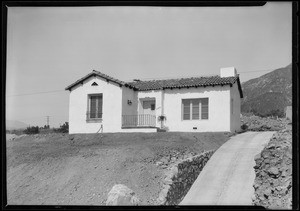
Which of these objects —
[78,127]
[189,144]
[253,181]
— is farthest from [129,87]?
[253,181]

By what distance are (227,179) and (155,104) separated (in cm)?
1134

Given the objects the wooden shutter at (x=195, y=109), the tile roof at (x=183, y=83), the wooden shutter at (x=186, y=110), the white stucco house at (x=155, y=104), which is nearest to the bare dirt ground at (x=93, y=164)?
the white stucco house at (x=155, y=104)

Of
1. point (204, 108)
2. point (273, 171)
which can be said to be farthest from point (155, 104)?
point (273, 171)

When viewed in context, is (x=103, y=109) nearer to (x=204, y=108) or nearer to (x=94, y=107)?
(x=94, y=107)

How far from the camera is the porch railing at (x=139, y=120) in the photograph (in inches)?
990

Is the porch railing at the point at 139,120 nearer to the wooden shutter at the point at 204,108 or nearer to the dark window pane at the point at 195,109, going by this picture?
the dark window pane at the point at 195,109

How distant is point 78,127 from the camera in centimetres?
2581

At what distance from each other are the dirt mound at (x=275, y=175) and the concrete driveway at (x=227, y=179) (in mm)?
556

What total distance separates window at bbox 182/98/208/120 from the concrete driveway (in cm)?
508

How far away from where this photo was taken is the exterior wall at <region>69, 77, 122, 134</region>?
81.6ft

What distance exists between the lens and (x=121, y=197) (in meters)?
12.8

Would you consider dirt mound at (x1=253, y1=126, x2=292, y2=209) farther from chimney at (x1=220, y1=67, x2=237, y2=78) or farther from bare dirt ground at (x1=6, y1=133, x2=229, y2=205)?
chimney at (x1=220, y1=67, x2=237, y2=78)

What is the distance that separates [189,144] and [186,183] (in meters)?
4.21
